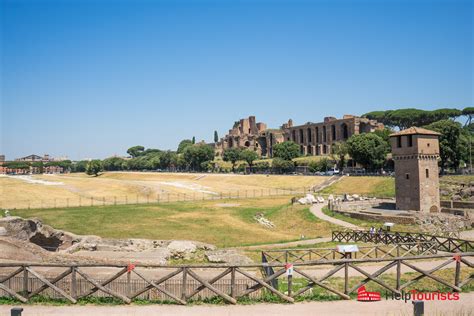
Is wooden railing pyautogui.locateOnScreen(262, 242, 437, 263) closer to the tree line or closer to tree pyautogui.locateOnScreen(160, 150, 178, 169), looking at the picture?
the tree line

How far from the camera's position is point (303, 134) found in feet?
432

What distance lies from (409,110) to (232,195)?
69118 mm

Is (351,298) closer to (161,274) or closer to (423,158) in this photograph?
(161,274)

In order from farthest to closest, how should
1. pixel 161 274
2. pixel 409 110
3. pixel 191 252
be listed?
1. pixel 409 110
2. pixel 191 252
3. pixel 161 274

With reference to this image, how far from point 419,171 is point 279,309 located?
31770 mm

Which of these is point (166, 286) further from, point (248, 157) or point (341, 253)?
point (248, 157)

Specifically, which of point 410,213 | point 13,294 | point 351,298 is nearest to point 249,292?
point 351,298

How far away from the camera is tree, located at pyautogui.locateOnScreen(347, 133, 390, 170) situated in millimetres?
74250

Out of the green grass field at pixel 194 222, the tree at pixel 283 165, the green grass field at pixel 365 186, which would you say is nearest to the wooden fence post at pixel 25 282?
the green grass field at pixel 194 222

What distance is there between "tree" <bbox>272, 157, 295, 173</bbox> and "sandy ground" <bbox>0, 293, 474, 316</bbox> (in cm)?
8473

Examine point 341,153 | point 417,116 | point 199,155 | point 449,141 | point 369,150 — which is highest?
point 417,116

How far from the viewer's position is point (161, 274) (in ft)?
43.5

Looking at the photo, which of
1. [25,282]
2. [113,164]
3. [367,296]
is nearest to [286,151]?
[367,296]

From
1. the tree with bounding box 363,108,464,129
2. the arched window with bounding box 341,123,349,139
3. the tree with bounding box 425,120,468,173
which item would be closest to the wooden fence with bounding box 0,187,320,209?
the tree with bounding box 425,120,468,173
